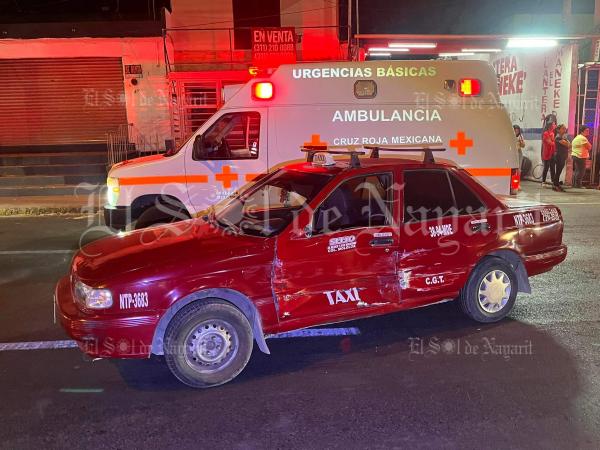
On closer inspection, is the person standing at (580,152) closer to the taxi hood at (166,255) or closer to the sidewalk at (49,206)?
the sidewalk at (49,206)

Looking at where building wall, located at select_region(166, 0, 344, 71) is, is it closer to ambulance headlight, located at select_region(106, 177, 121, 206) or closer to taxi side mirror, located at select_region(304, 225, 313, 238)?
ambulance headlight, located at select_region(106, 177, 121, 206)

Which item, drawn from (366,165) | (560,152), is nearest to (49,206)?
(366,165)

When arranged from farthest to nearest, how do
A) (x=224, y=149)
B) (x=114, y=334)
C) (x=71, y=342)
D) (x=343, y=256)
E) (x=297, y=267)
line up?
(x=224, y=149)
(x=71, y=342)
(x=343, y=256)
(x=297, y=267)
(x=114, y=334)

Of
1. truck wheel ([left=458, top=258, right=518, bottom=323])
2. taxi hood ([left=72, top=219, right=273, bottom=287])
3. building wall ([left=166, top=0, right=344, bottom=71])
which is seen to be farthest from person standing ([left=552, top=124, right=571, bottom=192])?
taxi hood ([left=72, top=219, right=273, bottom=287])

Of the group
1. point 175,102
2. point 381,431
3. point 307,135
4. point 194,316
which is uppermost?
point 175,102

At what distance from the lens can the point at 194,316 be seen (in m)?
4.07

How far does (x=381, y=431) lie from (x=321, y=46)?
15521mm

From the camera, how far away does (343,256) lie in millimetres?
4555

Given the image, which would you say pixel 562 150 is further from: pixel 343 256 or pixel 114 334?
pixel 114 334

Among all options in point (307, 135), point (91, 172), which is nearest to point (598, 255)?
point (307, 135)

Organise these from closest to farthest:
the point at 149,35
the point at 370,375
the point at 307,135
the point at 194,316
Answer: the point at 194,316 → the point at 370,375 → the point at 307,135 → the point at 149,35

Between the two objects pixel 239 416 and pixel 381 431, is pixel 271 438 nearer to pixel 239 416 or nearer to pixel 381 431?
pixel 239 416

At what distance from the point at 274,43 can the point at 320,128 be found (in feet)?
29.7

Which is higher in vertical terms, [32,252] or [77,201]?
[77,201]
